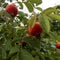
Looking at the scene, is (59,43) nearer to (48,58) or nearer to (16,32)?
(48,58)

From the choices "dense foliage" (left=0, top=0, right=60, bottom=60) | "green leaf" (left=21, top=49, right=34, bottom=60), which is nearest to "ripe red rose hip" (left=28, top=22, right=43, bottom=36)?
"dense foliage" (left=0, top=0, right=60, bottom=60)

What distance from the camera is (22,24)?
1088 millimetres

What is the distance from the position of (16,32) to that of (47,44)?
0.16 metres

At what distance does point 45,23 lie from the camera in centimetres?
86

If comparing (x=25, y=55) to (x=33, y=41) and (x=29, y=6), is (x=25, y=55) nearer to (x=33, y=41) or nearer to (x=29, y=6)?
(x=33, y=41)

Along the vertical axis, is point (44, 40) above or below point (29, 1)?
→ below

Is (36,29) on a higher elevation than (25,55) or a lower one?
higher

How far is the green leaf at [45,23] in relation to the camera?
855 mm

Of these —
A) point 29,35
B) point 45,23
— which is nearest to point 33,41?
point 29,35

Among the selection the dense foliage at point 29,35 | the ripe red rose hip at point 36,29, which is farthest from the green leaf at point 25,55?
the ripe red rose hip at point 36,29

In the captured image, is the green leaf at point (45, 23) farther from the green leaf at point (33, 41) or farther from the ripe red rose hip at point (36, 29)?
the green leaf at point (33, 41)

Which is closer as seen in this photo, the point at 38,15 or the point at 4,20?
the point at 38,15

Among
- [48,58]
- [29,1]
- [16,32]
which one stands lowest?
[48,58]

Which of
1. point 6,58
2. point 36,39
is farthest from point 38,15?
point 6,58
